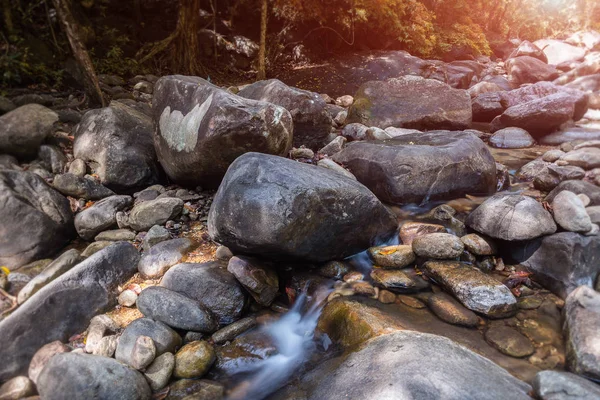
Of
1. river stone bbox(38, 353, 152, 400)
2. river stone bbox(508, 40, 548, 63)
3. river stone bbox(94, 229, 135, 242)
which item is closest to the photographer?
river stone bbox(38, 353, 152, 400)

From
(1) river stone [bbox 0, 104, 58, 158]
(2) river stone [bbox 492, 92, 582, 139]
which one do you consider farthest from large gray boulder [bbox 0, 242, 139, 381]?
(2) river stone [bbox 492, 92, 582, 139]

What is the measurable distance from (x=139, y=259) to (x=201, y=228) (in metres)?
0.82

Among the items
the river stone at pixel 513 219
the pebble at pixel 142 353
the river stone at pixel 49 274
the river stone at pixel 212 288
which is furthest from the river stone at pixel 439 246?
the river stone at pixel 49 274

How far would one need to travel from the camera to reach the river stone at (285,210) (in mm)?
3449

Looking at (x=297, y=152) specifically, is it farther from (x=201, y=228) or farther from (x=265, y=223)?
(x=265, y=223)

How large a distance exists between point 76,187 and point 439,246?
4491mm

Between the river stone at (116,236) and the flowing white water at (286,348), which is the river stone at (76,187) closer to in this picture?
the river stone at (116,236)

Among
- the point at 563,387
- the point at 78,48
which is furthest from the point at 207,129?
the point at 78,48

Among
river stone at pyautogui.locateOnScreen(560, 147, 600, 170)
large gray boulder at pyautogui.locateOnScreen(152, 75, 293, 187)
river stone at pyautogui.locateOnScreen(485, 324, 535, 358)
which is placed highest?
large gray boulder at pyautogui.locateOnScreen(152, 75, 293, 187)

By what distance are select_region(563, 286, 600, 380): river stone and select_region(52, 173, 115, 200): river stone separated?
5.32m

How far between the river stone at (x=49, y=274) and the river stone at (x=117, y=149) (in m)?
1.59

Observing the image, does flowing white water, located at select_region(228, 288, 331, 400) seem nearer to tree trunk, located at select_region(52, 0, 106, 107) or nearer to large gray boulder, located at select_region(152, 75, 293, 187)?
large gray boulder, located at select_region(152, 75, 293, 187)

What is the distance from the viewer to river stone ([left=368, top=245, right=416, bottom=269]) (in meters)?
4.04

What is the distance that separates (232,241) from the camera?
3611 mm
